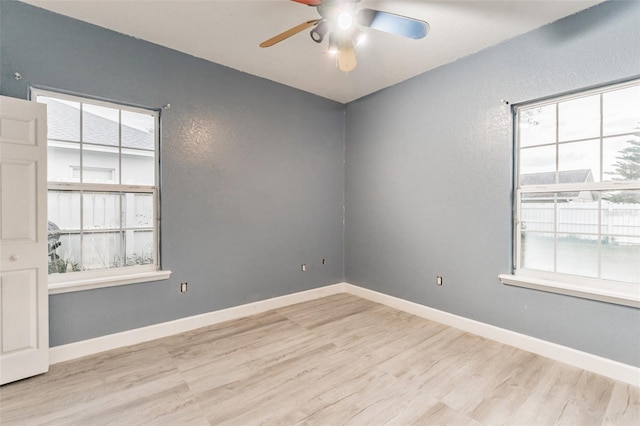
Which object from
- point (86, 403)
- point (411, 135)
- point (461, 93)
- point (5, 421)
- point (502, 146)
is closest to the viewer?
point (5, 421)

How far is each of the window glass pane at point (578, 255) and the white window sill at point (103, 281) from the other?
3637 millimetres

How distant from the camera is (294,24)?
8.13 feet

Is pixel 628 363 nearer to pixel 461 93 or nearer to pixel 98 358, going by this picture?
pixel 461 93

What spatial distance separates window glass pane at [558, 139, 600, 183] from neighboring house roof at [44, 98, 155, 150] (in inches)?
150

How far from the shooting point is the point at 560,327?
94.3 inches

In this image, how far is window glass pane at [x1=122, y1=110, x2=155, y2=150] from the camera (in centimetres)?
275

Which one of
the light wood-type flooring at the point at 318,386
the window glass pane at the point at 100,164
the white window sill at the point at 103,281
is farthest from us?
the window glass pane at the point at 100,164

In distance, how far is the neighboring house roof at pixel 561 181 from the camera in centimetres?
238

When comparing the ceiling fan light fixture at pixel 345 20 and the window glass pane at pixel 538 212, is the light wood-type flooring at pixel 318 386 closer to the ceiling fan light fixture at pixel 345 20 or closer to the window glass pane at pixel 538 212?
the window glass pane at pixel 538 212

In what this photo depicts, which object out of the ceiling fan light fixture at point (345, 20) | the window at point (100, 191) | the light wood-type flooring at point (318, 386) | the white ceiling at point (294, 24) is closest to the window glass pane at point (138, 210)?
the window at point (100, 191)

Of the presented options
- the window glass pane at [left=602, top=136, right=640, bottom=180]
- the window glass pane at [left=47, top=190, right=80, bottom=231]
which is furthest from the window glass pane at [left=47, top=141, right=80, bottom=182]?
the window glass pane at [left=602, top=136, right=640, bottom=180]

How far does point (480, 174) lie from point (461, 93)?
0.89 m

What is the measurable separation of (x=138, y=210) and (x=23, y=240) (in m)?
0.84

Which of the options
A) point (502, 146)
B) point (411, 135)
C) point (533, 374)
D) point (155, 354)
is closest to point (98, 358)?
point (155, 354)
